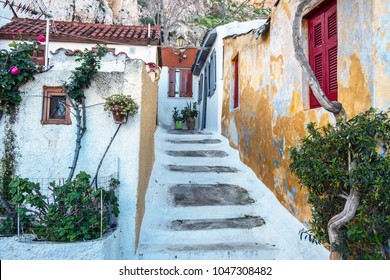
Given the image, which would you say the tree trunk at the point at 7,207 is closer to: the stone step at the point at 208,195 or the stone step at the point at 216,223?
the stone step at the point at 216,223

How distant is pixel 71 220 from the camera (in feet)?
Result: 10.6

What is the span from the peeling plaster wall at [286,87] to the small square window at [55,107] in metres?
3.19

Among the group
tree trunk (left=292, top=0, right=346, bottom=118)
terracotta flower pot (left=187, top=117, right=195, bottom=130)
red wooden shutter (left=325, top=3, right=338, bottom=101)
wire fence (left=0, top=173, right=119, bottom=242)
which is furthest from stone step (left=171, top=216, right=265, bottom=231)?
terracotta flower pot (left=187, top=117, right=195, bottom=130)

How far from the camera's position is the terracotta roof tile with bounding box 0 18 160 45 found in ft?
30.8

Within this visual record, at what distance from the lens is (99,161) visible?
3.80 meters

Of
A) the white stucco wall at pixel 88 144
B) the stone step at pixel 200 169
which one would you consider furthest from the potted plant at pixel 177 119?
the white stucco wall at pixel 88 144

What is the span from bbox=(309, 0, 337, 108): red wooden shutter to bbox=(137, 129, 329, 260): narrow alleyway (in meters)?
2.02

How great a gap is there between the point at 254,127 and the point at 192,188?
1.97 meters

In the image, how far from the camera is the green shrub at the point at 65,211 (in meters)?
3.21

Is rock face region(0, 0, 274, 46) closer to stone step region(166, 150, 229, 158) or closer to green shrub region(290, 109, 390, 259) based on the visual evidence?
stone step region(166, 150, 229, 158)

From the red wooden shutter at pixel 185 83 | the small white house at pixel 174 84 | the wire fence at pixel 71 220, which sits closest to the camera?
the wire fence at pixel 71 220

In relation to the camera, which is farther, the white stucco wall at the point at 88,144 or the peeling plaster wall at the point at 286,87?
the white stucco wall at the point at 88,144
